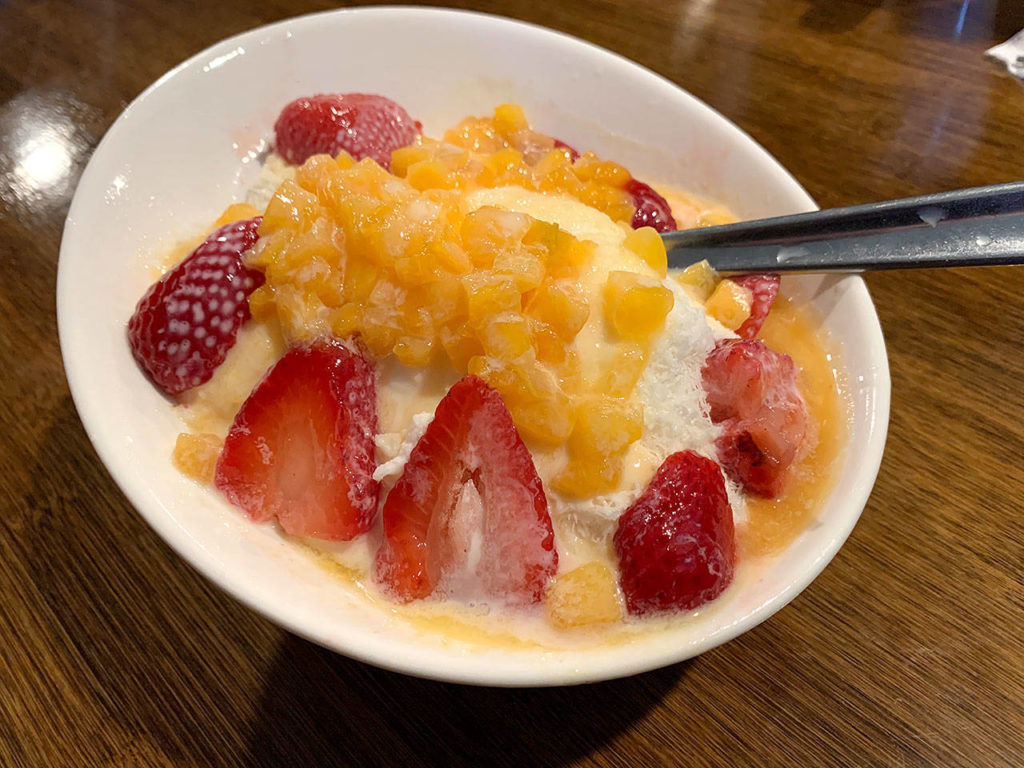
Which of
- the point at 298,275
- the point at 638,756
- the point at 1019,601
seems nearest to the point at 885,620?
the point at 1019,601

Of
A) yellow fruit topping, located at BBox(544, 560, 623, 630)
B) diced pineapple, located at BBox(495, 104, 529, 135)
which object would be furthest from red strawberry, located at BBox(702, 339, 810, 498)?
diced pineapple, located at BBox(495, 104, 529, 135)

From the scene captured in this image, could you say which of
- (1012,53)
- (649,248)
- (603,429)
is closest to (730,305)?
(649,248)

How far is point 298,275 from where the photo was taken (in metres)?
1.16

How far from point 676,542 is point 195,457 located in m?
0.72

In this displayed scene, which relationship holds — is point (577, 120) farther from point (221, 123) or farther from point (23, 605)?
point (23, 605)

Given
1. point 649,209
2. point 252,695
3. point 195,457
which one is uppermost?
point 649,209

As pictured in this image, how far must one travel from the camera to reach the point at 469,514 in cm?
105

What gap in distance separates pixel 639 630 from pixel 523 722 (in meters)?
0.30

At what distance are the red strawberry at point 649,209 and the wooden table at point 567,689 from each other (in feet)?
1.93

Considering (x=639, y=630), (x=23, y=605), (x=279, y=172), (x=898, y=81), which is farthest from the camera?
(x=898, y=81)

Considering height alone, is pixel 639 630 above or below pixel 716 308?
below

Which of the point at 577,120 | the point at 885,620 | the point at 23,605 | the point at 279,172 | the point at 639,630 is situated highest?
the point at 577,120

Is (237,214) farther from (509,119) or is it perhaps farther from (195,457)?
(509,119)

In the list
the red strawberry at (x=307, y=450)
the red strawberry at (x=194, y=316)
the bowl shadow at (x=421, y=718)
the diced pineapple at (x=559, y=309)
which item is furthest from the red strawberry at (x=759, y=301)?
the red strawberry at (x=194, y=316)
